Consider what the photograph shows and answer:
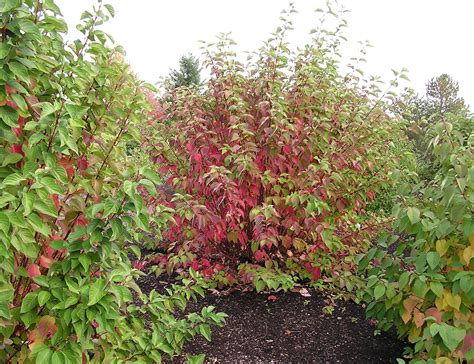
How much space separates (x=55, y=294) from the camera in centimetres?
168

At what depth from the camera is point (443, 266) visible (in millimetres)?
2371

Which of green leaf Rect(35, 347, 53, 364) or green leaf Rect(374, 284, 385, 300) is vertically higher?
green leaf Rect(374, 284, 385, 300)

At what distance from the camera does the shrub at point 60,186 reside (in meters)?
1.57

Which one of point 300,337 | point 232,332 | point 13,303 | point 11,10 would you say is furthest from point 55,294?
point 300,337

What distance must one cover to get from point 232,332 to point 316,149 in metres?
1.55

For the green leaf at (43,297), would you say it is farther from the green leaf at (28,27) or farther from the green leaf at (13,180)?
the green leaf at (28,27)

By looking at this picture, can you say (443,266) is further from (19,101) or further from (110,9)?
(19,101)

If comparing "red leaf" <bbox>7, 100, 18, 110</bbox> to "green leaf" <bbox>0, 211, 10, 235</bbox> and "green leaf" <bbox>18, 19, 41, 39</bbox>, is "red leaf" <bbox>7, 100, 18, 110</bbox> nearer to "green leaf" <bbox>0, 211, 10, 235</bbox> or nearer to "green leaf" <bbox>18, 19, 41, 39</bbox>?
"green leaf" <bbox>18, 19, 41, 39</bbox>

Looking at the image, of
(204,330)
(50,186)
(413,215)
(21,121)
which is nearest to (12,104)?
(21,121)

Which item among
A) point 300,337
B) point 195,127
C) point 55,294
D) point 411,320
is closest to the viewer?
point 55,294

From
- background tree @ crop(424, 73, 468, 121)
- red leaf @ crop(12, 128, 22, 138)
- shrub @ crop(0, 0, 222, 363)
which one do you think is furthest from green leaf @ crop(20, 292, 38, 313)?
background tree @ crop(424, 73, 468, 121)

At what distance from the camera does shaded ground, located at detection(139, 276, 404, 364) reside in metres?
2.86

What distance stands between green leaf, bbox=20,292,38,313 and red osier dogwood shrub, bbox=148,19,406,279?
1424 millimetres

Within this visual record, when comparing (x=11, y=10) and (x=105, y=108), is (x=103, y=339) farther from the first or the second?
(x=11, y=10)
